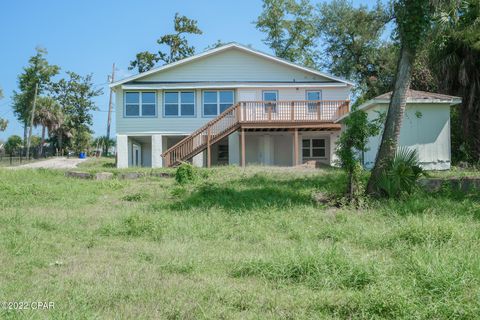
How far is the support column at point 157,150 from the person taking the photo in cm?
2505

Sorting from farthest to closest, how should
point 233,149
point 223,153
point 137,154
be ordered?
point 137,154
point 223,153
point 233,149

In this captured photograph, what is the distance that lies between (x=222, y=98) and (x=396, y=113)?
52.0 ft

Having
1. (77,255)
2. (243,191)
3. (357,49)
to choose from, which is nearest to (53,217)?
(77,255)

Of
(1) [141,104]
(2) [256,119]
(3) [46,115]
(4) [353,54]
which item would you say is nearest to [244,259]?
(2) [256,119]

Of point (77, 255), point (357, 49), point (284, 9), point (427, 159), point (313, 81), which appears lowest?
point (77, 255)

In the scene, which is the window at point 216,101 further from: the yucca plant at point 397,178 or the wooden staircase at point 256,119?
the yucca plant at point 397,178

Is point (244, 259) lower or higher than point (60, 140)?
lower

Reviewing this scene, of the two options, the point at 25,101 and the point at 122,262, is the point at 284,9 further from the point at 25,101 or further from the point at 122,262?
the point at 122,262

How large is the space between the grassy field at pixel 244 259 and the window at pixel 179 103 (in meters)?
14.7

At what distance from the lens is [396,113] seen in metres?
10.6

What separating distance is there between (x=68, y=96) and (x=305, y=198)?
4719 centimetres

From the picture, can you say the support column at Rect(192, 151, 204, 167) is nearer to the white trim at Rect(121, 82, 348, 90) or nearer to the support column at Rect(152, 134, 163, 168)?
the support column at Rect(152, 134, 163, 168)

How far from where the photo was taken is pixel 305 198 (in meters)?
11.1

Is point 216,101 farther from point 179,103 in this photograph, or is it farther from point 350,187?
point 350,187
